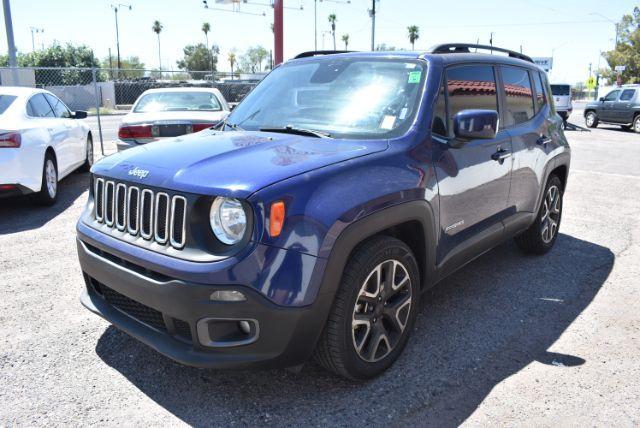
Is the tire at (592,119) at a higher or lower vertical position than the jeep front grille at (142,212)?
lower

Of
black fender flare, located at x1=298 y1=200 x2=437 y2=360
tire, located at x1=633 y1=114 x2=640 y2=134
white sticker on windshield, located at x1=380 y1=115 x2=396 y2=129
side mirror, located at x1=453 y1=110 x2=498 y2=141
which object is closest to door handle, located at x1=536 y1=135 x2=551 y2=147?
side mirror, located at x1=453 y1=110 x2=498 y2=141

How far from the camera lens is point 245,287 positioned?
2451 mm

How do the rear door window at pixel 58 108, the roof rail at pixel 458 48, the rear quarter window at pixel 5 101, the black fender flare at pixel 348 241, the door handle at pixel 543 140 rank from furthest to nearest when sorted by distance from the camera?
Answer: the rear door window at pixel 58 108 → the rear quarter window at pixel 5 101 → the door handle at pixel 543 140 → the roof rail at pixel 458 48 → the black fender flare at pixel 348 241

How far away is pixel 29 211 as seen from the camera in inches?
277

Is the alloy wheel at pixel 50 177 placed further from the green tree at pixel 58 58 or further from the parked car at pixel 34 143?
the green tree at pixel 58 58

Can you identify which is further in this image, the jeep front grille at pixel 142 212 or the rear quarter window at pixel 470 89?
the rear quarter window at pixel 470 89

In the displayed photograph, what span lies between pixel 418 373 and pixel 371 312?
0.51 metres

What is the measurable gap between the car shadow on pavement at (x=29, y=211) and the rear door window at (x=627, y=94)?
2058 centimetres

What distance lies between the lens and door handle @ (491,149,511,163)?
13.1ft

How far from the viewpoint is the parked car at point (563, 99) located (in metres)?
23.8

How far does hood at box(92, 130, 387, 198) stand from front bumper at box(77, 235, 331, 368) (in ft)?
1.50

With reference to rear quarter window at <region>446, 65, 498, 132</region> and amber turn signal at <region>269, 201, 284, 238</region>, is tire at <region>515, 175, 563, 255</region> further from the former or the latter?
amber turn signal at <region>269, 201, 284, 238</region>

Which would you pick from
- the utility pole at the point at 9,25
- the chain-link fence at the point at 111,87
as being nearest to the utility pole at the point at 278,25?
the chain-link fence at the point at 111,87

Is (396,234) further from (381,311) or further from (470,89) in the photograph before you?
(470,89)
